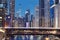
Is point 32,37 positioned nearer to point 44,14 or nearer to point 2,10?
point 44,14

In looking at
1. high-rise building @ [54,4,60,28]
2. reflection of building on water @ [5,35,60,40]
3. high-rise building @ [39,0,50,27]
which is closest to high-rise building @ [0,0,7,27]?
reflection of building on water @ [5,35,60,40]

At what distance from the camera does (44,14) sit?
1152 mm

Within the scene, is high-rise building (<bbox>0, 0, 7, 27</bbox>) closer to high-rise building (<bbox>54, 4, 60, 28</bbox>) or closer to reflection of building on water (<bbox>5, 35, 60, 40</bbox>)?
reflection of building on water (<bbox>5, 35, 60, 40</bbox>)

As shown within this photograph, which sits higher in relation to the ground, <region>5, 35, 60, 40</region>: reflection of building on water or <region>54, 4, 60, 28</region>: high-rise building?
<region>54, 4, 60, 28</region>: high-rise building

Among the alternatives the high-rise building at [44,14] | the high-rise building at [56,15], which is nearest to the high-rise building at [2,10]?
the high-rise building at [44,14]

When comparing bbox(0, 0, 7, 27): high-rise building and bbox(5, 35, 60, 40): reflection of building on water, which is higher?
bbox(0, 0, 7, 27): high-rise building

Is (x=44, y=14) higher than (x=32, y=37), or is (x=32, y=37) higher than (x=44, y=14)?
(x=44, y=14)

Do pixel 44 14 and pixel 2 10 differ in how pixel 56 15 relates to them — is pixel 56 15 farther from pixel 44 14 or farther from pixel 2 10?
pixel 2 10

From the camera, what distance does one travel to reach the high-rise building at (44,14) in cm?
114

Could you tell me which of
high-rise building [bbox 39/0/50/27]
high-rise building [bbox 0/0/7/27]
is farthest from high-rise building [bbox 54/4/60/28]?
high-rise building [bbox 0/0/7/27]

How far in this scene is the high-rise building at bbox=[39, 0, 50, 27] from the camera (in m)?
1.14

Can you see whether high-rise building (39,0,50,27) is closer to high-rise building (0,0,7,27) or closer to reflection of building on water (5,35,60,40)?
reflection of building on water (5,35,60,40)

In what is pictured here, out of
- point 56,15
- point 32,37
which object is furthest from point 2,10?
point 56,15

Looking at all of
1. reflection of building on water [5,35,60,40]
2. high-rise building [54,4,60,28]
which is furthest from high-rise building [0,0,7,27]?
high-rise building [54,4,60,28]
